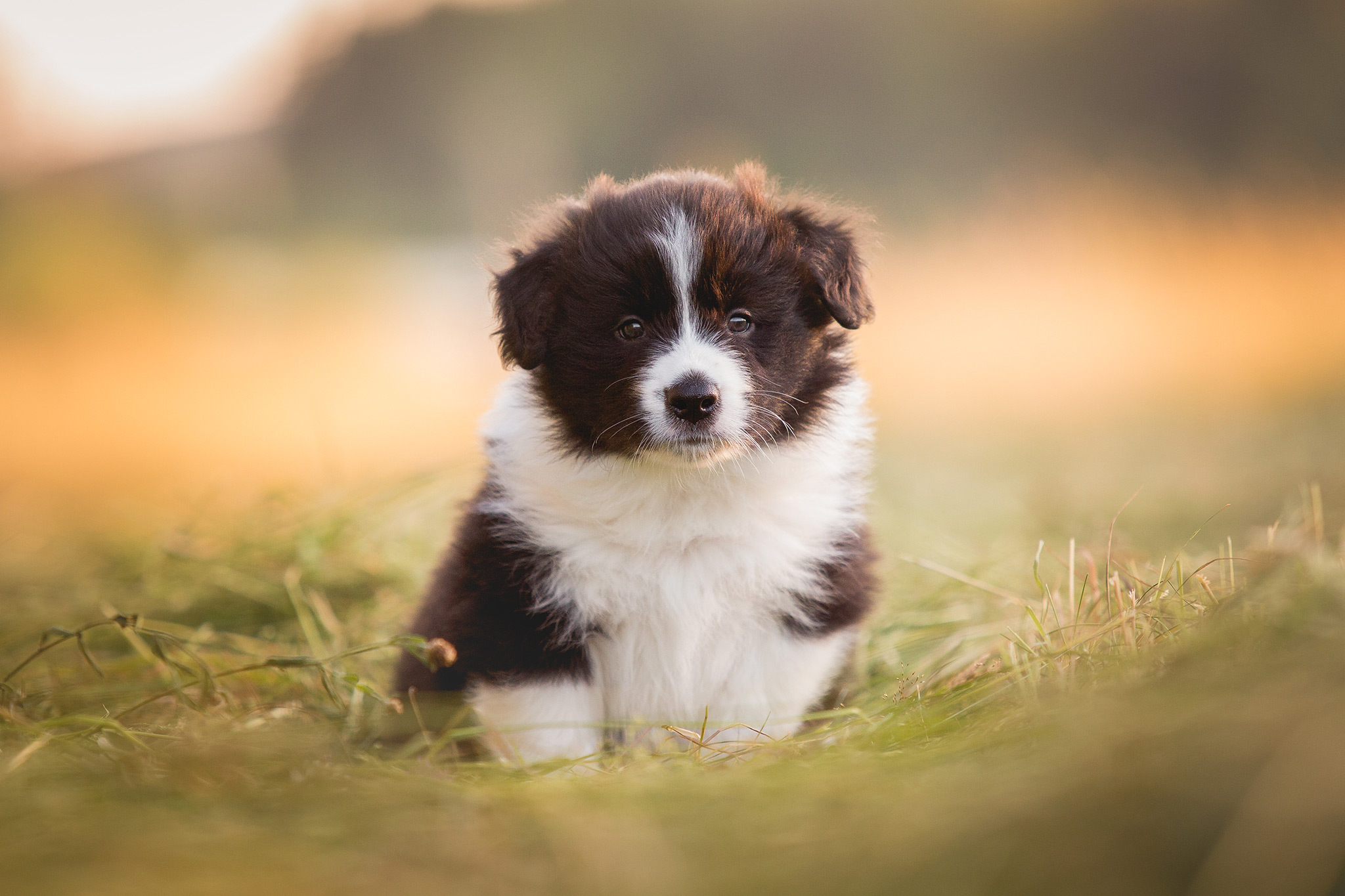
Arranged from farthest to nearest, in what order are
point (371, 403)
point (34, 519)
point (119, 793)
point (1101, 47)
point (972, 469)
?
point (1101, 47)
point (371, 403)
point (972, 469)
point (34, 519)
point (119, 793)

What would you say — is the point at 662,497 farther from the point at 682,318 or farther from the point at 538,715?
the point at 538,715

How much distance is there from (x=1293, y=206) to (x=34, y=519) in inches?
394

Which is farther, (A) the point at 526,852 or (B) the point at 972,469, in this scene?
(B) the point at 972,469

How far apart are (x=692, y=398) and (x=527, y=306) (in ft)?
2.01

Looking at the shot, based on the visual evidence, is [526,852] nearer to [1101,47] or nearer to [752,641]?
[752,641]

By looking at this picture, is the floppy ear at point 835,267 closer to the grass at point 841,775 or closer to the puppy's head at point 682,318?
the puppy's head at point 682,318

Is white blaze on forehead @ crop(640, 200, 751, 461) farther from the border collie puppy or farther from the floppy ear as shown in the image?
the floppy ear

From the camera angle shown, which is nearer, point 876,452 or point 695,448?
point 695,448

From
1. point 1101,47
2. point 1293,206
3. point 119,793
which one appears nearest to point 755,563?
point 119,793

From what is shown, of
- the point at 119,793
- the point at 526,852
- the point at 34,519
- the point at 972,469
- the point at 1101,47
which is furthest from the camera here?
the point at 1101,47

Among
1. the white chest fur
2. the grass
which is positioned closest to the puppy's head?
the white chest fur

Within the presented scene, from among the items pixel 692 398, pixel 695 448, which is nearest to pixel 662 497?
pixel 695 448

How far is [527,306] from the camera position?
2.90 m

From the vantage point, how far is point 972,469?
22.7ft
